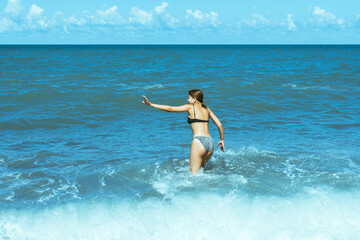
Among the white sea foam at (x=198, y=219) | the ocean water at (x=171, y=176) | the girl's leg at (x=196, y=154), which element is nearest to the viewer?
the white sea foam at (x=198, y=219)

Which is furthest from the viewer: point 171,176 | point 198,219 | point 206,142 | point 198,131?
point 171,176

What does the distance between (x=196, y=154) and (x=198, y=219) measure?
4.88 ft

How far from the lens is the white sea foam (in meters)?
5.11

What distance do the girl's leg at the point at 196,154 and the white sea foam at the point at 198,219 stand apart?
0.82 m

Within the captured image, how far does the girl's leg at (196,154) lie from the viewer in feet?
21.8

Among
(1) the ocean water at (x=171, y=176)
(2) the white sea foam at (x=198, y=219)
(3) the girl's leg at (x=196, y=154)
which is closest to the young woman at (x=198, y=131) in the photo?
(3) the girl's leg at (x=196, y=154)

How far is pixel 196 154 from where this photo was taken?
6.69 meters

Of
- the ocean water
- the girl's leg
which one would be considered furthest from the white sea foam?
the girl's leg

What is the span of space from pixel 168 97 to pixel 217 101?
9.00ft

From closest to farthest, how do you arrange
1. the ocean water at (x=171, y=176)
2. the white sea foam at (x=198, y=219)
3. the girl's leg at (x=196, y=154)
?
the white sea foam at (x=198, y=219) → the ocean water at (x=171, y=176) → the girl's leg at (x=196, y=154)

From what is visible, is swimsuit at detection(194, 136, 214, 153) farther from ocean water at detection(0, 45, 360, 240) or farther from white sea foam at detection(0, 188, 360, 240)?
white sea foam at detection(0, 188, 360, 240)

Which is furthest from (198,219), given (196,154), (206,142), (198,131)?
(198,131)

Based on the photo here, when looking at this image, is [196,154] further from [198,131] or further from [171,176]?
[171,176]

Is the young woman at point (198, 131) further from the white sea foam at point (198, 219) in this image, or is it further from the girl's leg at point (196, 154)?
the white sea foam at point (198, 219)
